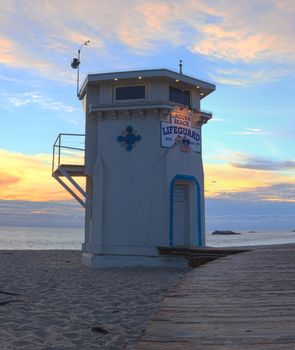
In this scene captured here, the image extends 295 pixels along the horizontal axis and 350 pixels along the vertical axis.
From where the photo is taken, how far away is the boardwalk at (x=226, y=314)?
3.51m

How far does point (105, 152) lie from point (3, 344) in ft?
43.2

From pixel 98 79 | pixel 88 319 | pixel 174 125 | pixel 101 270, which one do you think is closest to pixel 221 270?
pixel 88 319

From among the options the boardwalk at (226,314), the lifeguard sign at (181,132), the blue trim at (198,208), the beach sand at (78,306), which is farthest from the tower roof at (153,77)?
the boardwalk at (226,314)

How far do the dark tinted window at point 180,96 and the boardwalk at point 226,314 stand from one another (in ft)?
42.3

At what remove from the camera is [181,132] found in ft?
65.0

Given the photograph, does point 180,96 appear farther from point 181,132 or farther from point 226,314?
point 226,314

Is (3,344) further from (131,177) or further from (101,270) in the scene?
(131,177)

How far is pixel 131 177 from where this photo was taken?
63.1 ft

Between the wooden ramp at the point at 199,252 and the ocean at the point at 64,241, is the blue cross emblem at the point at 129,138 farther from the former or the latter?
the ocean at the point at 64,241

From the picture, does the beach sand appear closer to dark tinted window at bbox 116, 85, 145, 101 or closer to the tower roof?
dark tinted window at bbox 116, 85, 145, 101

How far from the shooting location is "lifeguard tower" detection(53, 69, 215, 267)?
19031 mm

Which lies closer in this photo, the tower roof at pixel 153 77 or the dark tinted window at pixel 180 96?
the tower roof at pixel 153 77

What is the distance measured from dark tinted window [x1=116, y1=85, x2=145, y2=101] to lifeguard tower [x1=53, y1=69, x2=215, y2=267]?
0.04 m

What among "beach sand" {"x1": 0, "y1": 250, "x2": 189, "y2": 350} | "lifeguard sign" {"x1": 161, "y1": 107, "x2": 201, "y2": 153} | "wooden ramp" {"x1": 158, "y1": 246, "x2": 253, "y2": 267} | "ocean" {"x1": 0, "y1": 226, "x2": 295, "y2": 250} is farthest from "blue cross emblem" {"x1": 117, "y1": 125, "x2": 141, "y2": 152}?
"ocean" {"x1": 0, "y1": 226, "x2": 295, "y2": 250}
